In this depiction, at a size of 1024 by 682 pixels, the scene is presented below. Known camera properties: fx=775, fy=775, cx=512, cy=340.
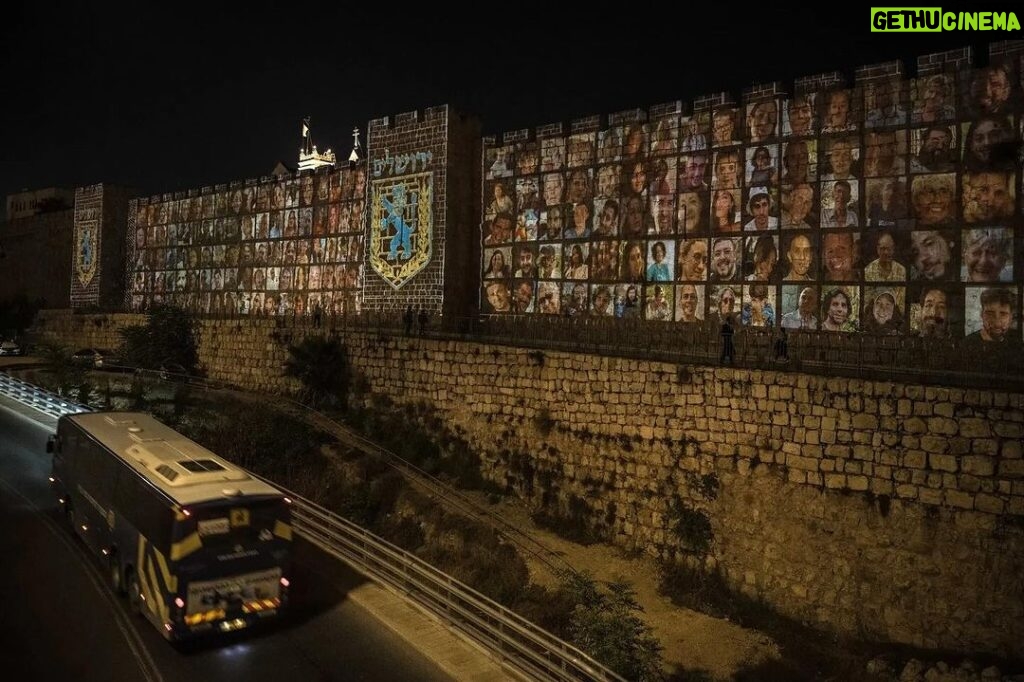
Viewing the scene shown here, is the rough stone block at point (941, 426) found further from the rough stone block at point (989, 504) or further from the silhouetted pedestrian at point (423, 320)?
the silhouetted pedestrian at point (423, 320)

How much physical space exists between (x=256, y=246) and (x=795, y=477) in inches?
1105

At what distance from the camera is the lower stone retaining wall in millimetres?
12625

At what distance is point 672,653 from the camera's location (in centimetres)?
1355

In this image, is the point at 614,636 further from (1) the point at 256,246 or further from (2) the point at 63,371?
(1) the point at 256,246

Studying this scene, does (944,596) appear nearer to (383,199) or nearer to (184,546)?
(184,546)

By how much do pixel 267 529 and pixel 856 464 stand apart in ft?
33.2

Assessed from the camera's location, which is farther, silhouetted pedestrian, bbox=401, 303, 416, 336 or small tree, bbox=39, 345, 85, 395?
small tree, bbox=39, 345, 85, 395

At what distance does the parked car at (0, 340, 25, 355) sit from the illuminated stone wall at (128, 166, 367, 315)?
5830 millimetres

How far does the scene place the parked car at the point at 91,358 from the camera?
30.7 meters

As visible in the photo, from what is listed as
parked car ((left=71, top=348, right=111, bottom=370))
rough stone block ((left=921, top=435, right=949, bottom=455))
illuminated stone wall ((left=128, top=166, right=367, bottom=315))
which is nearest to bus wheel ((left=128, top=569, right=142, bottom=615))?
rough stone block ((left=921, top=435, right=949, bottom=455))

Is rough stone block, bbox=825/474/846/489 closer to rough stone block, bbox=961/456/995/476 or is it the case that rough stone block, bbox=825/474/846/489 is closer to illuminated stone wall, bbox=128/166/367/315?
rough stone block, bbox=961/456/995/476

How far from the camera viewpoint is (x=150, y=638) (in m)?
10.2

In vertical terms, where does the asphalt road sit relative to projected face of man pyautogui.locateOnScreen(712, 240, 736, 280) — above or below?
below

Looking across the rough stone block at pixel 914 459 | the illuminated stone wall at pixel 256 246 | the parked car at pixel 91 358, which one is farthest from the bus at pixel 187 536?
the parked car at pixel 91 358
